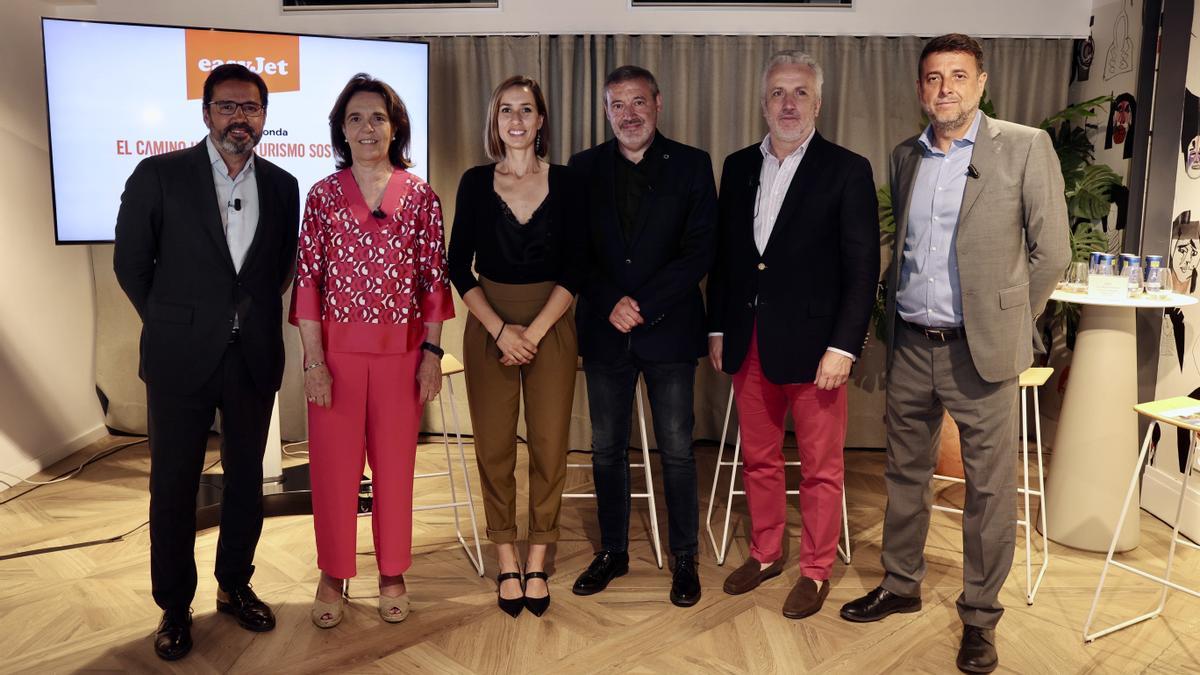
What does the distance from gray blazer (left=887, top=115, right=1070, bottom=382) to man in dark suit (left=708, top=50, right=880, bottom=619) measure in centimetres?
29

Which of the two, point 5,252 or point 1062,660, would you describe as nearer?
point 1062,660

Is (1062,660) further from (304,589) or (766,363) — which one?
(304,589)

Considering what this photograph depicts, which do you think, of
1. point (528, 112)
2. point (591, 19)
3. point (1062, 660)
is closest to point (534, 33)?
point (591, 19)

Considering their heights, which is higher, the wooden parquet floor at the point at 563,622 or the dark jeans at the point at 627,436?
the dark jeans at the point at 627,436

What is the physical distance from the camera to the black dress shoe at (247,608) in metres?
2.78

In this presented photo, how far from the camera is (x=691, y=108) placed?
4680 mm

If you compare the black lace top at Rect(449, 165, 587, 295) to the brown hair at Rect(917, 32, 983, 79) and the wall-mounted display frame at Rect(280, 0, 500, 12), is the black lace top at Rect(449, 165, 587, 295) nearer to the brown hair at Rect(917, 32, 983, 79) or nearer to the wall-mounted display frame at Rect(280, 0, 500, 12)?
the brown hair at Rect(917, 32, 983, 79)

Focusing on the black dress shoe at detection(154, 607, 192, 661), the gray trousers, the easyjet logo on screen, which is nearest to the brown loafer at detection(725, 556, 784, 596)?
the gray trousers

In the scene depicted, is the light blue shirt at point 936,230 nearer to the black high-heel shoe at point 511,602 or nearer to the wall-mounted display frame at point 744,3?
the black high-heel shoe at point 511,602

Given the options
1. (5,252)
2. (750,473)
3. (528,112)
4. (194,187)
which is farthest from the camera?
(5,252)

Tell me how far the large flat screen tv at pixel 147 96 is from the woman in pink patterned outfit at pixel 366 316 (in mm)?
1425

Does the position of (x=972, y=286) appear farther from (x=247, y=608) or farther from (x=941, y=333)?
(x=247, y=608)

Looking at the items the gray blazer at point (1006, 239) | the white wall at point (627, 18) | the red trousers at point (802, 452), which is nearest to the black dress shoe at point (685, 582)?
the red trousers at point (802, 452)

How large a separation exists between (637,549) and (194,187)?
6.62 feet
